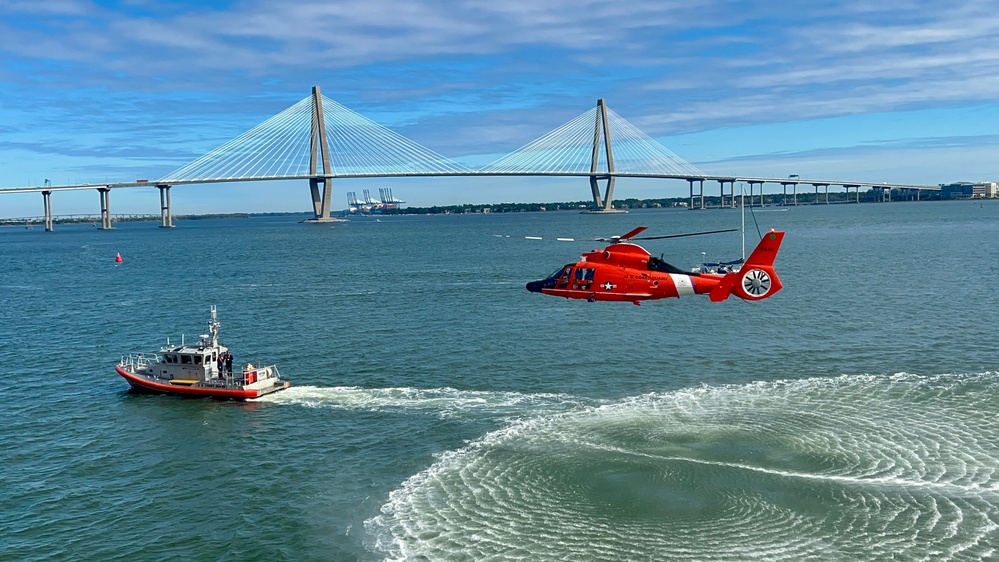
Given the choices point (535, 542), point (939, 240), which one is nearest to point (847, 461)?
point (535, 542)

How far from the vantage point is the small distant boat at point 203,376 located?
30.9 metres

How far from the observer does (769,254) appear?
25797 millimetres

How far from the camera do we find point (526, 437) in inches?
961

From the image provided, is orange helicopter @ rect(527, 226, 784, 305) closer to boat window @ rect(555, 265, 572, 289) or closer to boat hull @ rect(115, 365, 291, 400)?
boat window @ rect(555, 265, 572, 289)

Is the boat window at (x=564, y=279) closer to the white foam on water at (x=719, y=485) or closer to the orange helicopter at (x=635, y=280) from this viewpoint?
the orange helicopter at (x=635, y=280)

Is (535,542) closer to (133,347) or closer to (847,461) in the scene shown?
(847,461)

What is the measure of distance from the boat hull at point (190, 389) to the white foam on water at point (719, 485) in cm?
1037

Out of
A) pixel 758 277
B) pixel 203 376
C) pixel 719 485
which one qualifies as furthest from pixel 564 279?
pixel 203 376

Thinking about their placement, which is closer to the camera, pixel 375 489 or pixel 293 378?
pixel 375 489

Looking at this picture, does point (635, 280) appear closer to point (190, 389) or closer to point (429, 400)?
point (429, 400)

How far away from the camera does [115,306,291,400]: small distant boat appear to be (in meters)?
30.9

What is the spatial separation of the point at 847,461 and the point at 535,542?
9201 millimetres

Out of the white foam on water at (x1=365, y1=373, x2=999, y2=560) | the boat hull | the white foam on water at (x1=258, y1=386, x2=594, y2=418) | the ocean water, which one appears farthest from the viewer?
the boat hull

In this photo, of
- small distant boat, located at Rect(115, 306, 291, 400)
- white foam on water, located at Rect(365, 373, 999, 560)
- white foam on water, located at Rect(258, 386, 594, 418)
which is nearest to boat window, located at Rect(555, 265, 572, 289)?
white foam on water, located at Rect(258, 386, 594, 418)
